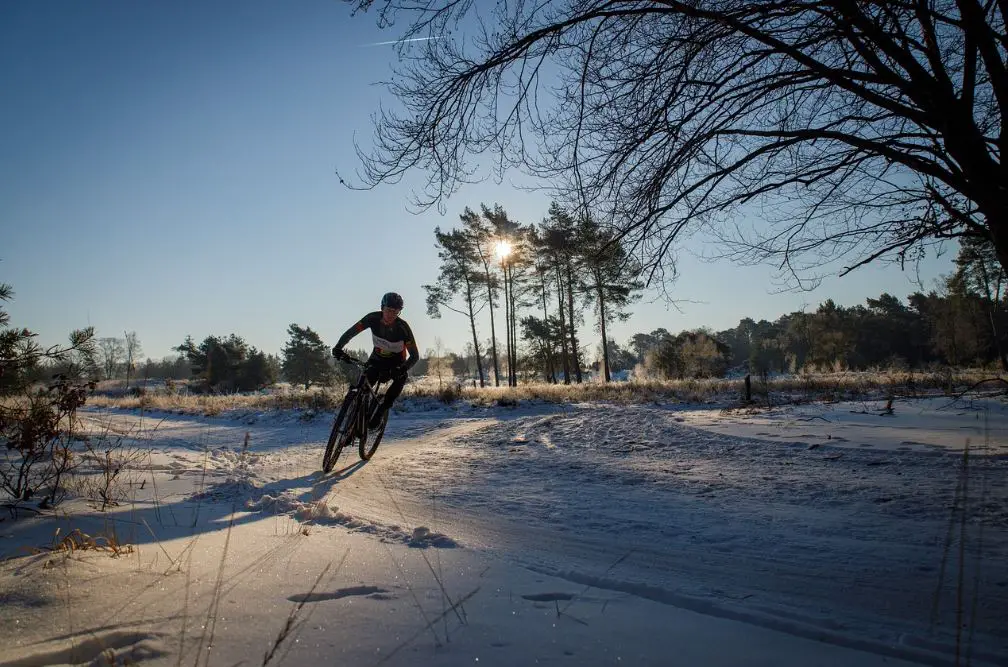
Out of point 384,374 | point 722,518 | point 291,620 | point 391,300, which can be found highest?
point 391,300

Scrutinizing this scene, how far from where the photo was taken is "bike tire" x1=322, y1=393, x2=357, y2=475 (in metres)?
5.62

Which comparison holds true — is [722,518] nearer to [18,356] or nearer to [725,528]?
[725,528]

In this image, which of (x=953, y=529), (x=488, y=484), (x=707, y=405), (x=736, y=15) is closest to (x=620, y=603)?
(x=953, y=529)

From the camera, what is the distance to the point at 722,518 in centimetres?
318

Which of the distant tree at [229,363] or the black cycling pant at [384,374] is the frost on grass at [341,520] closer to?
the black cycling pant at [384,374]

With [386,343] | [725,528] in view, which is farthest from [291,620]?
[386,343]

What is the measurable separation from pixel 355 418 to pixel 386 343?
103cm

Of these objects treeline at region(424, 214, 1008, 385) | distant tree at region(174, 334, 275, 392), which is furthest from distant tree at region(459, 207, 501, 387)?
distant tree at region(174, 334, 275, 392)

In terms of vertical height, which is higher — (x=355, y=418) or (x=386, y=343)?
(x=386, y=343)

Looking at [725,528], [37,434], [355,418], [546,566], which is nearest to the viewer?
[546,566]

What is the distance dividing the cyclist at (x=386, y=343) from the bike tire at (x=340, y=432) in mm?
348

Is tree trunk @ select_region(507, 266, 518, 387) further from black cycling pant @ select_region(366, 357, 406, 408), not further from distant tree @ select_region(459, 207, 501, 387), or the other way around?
black cycling pant @ select_region(366, 357, 406, 408)

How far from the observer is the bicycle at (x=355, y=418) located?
19.0 feet

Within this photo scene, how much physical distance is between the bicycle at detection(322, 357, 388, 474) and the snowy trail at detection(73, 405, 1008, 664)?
0.98 ft
